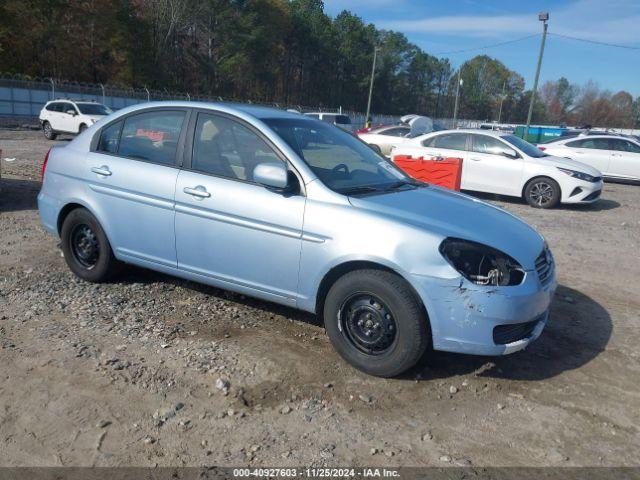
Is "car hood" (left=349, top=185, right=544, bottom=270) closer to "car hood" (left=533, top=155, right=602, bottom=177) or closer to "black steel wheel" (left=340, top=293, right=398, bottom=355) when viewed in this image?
"black steel wheel" (left=340, top=293, right=398, bottom=355)

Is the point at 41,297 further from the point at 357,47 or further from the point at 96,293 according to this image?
the point at 357,47

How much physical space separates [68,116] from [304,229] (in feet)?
67.9

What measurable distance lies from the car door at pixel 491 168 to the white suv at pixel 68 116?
1528 cm

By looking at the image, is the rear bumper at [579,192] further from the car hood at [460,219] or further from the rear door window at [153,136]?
the rear door window at [153,136]

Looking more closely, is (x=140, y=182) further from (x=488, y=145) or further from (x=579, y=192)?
(x=579, y=192)

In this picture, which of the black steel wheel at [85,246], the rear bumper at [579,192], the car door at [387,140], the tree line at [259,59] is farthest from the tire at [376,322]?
the tree line at [259,59]

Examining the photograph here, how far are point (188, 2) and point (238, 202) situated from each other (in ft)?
192

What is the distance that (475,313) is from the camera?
3471 millimetres

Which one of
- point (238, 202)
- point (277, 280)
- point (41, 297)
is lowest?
point (41, 297)

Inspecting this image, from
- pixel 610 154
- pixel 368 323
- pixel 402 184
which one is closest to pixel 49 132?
pixel 610 154

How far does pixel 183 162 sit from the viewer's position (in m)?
4.55

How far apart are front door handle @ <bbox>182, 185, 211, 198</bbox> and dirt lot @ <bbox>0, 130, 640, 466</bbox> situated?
1.06m

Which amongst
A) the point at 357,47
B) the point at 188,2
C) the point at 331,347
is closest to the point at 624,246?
the point at 331,347

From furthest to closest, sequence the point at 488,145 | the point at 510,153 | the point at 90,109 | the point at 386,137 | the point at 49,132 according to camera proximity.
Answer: the point at 49,132 < the point at 90,109 < the point at 386,137 < the point at 488,145 < the point at 510,153
